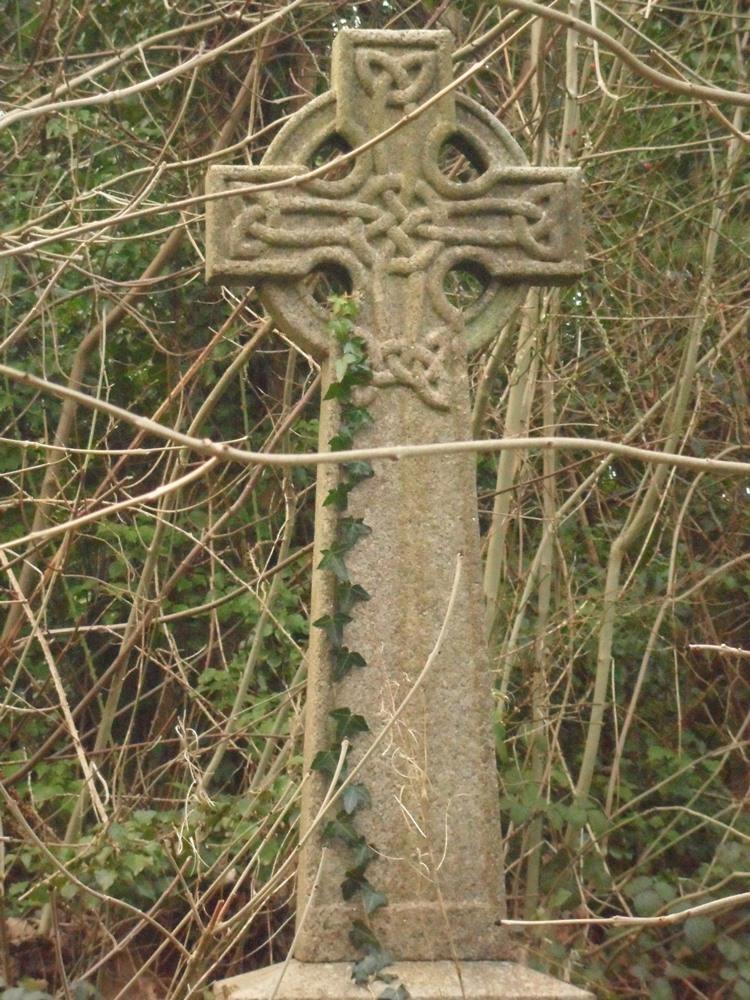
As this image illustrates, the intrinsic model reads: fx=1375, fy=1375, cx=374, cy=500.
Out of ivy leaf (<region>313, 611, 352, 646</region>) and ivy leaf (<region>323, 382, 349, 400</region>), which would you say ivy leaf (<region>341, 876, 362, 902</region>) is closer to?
ivy leaf (<region>313, 611, 352, 646</region>)

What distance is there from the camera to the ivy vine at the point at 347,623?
282 centimetres

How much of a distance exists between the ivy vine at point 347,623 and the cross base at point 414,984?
0.13ft

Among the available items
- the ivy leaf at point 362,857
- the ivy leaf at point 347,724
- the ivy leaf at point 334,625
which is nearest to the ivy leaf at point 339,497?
the ivy leaf at point 334,625

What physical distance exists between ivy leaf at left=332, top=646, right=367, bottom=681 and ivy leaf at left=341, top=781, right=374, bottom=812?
0.23 meters

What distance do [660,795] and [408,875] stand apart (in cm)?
246

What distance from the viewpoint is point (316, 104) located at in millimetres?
3160

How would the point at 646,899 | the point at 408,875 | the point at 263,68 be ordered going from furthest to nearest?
1. the point at 263,68
2. the point at 646,899
3. the point at 408,875

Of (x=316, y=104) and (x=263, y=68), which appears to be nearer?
(x=316, y=104)

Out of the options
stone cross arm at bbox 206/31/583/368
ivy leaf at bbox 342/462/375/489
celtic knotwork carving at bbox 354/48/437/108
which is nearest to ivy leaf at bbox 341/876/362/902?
ivy leaf at bbox 342/462/375/489

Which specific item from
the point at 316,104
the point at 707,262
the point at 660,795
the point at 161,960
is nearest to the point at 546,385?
the point at 707,262

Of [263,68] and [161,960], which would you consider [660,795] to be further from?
[263,68]

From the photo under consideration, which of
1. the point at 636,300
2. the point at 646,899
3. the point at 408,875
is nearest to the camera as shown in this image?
the point at 408,875

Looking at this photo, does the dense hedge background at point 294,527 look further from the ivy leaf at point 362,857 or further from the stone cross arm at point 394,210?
the stone cross arm at point 394,210

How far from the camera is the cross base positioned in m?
2.65
